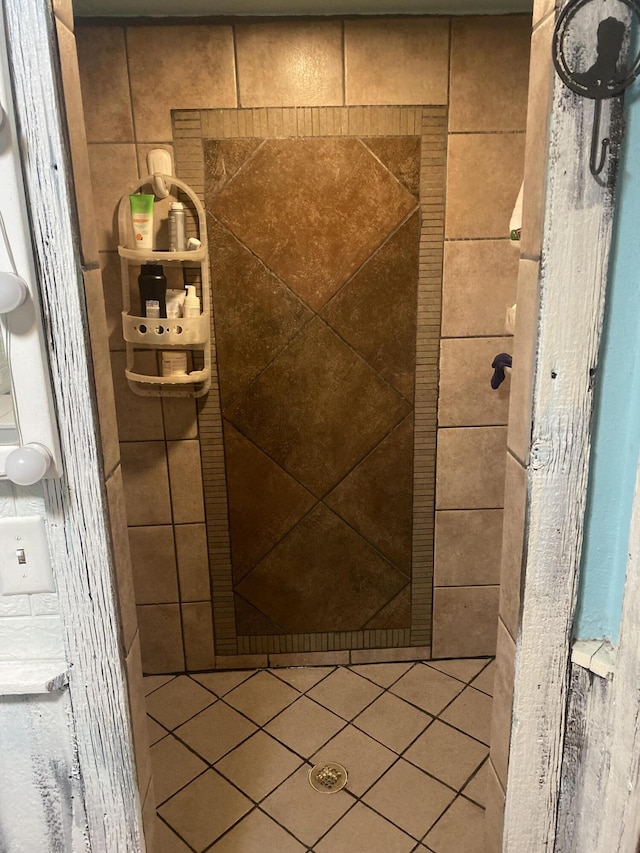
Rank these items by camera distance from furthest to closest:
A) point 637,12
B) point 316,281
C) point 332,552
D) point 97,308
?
point 332,552, point 316,281, point 97,308, point 637,12

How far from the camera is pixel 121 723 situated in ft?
2.90

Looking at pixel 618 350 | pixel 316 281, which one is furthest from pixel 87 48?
pixel 618 350

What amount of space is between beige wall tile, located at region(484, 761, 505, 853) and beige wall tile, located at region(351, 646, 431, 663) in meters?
1.08

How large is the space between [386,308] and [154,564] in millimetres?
1087

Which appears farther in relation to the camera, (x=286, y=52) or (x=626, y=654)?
(x=286, y=52)

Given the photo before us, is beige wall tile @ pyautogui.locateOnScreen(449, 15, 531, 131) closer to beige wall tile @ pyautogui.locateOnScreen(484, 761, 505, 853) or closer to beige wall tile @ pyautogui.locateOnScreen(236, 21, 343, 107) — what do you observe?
beige wall tile @ pyautogui.locateOnScreen(236, 21, 343, 107)

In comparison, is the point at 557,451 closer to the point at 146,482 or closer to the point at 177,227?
the point at 177,227

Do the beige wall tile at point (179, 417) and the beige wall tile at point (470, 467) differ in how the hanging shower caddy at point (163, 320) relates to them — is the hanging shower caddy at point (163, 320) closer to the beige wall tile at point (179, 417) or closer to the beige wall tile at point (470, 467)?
the beige wall tile at point (179, 417)

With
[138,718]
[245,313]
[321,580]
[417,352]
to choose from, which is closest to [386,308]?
[417,352]

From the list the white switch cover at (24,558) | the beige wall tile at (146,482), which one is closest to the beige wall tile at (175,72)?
the beige wall tile at (146,482)

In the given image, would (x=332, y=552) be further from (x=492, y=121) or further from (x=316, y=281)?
(x=492, y=121)

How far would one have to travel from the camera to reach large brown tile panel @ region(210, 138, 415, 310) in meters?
1.70

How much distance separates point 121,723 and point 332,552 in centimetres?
117

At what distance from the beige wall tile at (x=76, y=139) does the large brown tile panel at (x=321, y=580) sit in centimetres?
132
